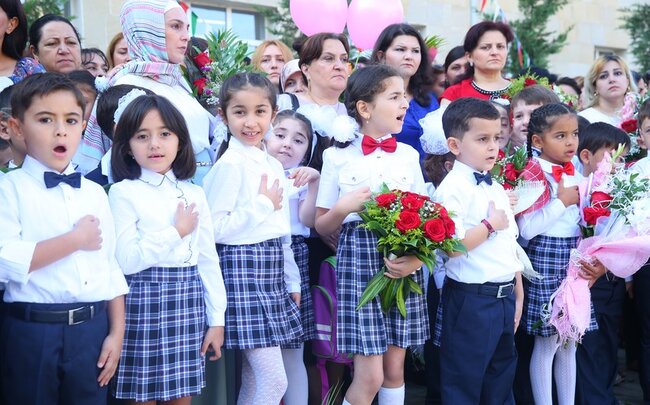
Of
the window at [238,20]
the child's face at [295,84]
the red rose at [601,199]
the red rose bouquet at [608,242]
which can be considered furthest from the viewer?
the window at [238,20]

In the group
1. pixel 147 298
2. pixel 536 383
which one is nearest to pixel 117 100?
pixel 147 298

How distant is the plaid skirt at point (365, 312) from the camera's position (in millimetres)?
3648

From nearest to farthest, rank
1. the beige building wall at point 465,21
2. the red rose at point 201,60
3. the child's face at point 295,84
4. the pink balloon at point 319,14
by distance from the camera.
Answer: the red rose at point 201,60 < the child's face at point 295,84 < the pink balloon at point 319,14 < the beige building wall at point 465,21

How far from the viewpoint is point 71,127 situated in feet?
9.75

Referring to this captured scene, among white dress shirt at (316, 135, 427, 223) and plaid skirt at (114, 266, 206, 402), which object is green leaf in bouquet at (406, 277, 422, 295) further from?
plaid skirt at (114, 266, 206, 402)

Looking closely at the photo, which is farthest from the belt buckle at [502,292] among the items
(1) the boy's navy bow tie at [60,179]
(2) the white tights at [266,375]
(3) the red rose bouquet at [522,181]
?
(1) the boy's navy bow tie at [60,179]

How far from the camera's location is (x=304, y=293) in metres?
4.09

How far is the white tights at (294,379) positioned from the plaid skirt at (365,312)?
42 centimetres

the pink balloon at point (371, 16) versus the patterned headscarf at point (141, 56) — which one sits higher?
the pink balloon at point (371, 16)

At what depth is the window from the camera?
1196cm

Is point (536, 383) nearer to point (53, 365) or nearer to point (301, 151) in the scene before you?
point (301, 151)

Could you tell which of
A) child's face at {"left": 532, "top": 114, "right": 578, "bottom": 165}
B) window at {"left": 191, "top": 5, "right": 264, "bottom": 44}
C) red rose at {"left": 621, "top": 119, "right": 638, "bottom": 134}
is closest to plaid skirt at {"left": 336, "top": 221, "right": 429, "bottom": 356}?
child's face at {"left": 532, "top": 114, "right": 578, "bottom": 165}

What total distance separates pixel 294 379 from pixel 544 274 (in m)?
1.68

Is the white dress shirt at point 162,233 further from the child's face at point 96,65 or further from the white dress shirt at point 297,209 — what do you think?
the child's face at point 96,65
